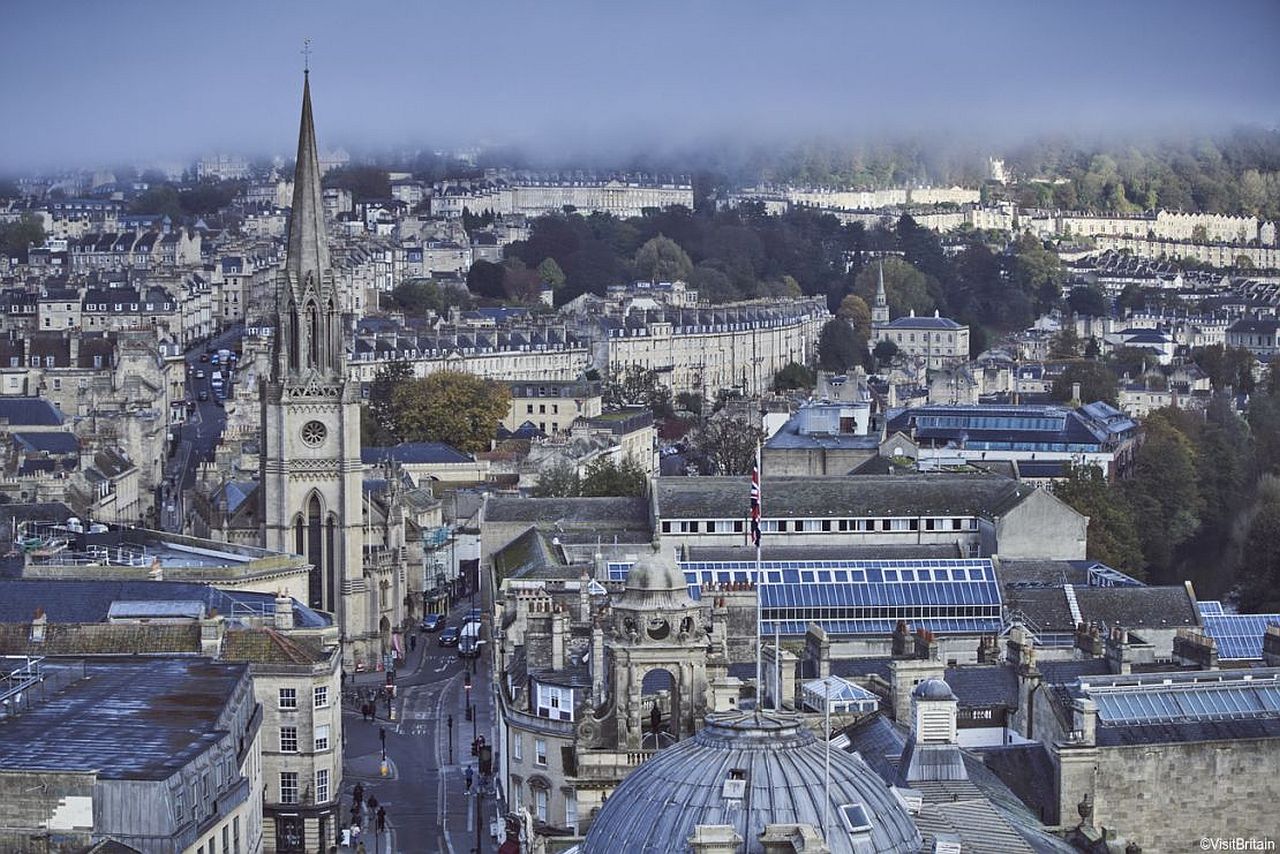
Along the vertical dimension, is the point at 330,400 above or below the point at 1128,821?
above

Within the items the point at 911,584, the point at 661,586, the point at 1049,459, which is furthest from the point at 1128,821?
the point at 1049,459

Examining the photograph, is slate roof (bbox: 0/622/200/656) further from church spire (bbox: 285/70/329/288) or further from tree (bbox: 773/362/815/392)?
tree (bbox: 773/362/815/392)

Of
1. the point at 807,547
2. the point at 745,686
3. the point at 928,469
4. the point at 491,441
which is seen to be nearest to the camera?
the point at 745,686

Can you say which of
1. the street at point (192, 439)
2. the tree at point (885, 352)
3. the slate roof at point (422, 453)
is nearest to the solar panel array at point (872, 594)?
the street at point (192, 439)

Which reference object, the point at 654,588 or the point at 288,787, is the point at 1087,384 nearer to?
the point at 288,787

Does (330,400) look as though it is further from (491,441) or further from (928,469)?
(491,441)

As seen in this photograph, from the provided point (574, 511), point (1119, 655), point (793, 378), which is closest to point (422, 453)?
point (574, 511)

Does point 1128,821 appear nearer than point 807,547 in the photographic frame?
Yes

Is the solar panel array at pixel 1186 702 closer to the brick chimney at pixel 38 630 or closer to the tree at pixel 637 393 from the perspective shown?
the brick chimney at pixel 38 630
